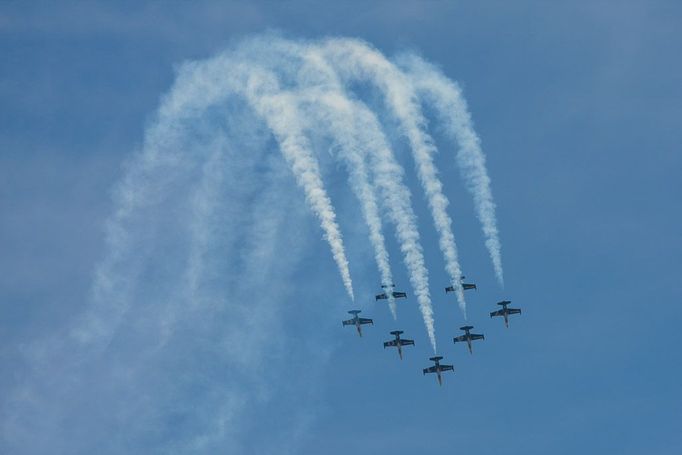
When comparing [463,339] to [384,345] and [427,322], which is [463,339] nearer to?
[384,345]

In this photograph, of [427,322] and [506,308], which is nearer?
[427,322]

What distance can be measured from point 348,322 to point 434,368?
7943 mm

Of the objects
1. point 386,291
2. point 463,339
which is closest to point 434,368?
point 463,339

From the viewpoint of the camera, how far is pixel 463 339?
431 feet

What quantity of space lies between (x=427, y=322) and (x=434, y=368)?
18.3 m

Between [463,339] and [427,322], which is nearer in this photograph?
[427,322]

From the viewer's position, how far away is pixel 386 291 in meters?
117

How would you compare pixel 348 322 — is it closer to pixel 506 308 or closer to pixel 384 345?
pixel 384 345

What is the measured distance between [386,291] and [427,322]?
5.66 m

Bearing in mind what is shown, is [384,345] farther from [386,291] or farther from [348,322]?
[386,291]

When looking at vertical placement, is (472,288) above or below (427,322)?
above

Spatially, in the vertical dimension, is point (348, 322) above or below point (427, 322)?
above

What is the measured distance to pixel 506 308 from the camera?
130750 mm

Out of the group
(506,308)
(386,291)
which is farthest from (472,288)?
(386,291)
